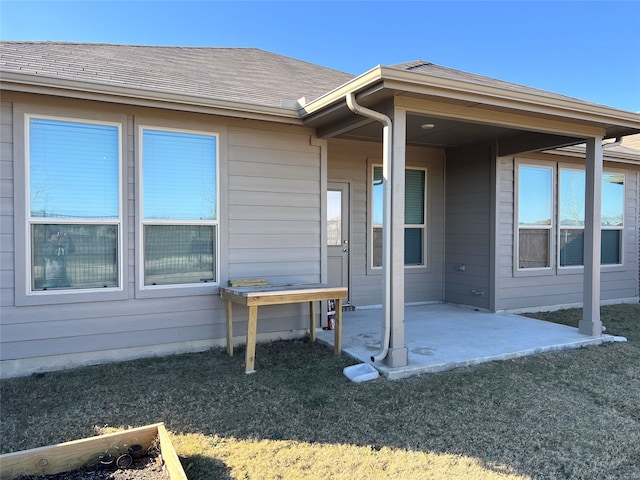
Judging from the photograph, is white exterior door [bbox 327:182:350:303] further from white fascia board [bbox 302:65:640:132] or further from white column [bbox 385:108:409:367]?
white column [bbox 385:108:409:367]

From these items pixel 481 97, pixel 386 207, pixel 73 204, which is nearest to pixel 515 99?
pixel 481 97

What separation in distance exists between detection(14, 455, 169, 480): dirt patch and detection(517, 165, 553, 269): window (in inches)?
233

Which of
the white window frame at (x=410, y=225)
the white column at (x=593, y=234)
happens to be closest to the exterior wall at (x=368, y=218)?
the white window frame at (x=410, y=225)

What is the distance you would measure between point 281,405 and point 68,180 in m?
2.74

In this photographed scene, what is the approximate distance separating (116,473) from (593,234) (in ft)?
17.3

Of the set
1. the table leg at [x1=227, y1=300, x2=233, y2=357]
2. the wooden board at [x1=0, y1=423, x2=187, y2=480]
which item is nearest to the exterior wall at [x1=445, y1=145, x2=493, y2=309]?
the table leg at [x1=227, y1=300, x2=233, y2=357]

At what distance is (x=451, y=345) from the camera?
4.54 meters

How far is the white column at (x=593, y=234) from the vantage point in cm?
502

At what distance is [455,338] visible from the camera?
4.82m

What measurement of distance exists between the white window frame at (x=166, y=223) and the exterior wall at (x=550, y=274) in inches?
162

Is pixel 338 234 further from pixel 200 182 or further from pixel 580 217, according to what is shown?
pixel 580 217

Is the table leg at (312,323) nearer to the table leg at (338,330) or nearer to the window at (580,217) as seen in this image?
the table leg at (338,330)

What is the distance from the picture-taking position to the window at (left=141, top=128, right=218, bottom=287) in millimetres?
4219

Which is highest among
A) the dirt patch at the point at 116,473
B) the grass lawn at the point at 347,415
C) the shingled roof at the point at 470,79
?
the shingled roof at the point at 470,79
